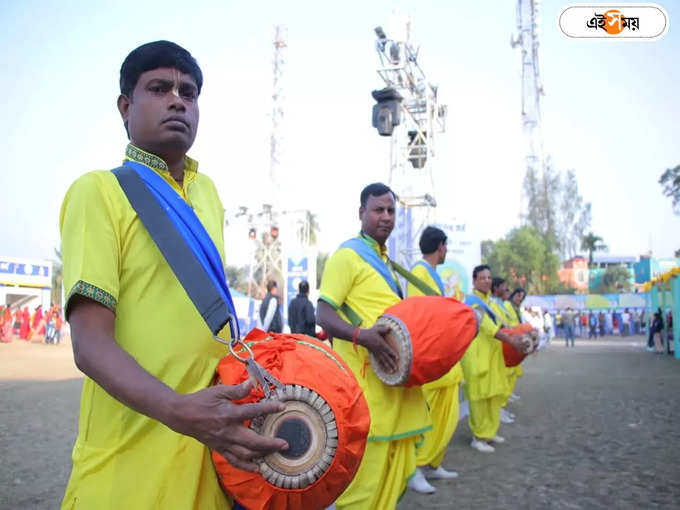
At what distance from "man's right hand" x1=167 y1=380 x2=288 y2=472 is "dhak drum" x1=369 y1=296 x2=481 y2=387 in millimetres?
1864

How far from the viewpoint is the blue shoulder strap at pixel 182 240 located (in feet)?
4.75

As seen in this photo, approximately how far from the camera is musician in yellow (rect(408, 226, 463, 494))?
4.93 meters

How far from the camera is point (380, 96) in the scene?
11352 millimetres

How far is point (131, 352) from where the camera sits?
4.79ft

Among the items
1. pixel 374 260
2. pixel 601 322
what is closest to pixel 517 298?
pixel 374 260

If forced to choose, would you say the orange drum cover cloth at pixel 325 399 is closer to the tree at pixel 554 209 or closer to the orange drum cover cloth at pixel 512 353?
the orange drum cover cloth at pixel 512 353

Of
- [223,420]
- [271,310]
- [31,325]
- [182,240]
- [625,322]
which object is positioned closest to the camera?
[223,420]

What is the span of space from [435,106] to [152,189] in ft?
50.8

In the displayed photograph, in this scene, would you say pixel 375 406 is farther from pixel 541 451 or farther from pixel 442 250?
pixel 541 451

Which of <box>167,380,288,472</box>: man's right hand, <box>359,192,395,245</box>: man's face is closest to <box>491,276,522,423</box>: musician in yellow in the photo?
<box>359,192,395,245</box>: man's face

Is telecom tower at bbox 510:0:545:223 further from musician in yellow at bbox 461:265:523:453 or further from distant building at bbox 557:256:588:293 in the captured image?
musician in yellow at bbox 461:265:523:453

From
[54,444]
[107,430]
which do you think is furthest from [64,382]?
[107,430]

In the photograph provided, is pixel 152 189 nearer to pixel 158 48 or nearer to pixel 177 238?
pixel 177 238

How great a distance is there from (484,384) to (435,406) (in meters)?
1.95
